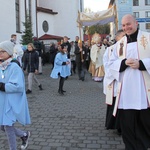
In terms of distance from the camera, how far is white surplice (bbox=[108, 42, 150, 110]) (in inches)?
151

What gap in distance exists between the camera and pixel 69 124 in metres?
6.15

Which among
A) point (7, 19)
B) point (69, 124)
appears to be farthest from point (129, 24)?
point (7, 19)

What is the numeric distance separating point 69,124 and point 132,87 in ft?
8.47

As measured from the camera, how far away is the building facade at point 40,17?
23578 millimetres

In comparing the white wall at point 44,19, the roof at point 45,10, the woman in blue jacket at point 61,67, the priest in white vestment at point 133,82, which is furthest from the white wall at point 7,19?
the priest in white vestment at point 133,82

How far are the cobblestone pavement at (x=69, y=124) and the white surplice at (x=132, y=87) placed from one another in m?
1.12

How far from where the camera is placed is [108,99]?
15.5 feet

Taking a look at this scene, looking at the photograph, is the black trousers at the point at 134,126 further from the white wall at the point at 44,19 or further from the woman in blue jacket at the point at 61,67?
the white wall at the point at 44,19

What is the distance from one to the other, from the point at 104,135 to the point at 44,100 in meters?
3.99

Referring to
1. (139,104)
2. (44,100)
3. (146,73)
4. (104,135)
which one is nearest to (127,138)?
Result: (139,104)

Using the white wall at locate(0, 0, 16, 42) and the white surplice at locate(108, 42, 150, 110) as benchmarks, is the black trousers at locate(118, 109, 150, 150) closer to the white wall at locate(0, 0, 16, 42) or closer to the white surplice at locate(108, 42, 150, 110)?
the white surplice at locate(108, 42, 150, 110)

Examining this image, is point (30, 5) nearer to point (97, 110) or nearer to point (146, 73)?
point (97, 110)

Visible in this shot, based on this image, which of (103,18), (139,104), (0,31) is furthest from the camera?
(0,31)

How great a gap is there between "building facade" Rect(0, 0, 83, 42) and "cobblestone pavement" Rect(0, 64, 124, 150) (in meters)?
14.9
